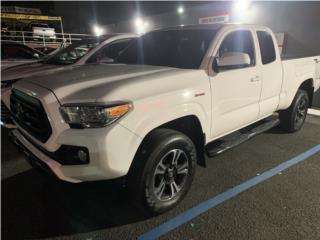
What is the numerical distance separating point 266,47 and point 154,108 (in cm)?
259

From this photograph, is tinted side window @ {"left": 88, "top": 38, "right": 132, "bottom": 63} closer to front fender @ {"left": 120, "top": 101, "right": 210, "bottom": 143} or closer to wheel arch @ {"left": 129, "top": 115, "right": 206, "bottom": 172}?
wheel arch @ {"left": 129, "top": 115, "right": 206, "bottom": 172}

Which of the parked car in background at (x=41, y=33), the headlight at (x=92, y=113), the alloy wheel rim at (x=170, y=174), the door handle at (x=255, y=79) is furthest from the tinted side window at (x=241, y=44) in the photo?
the parked car in background at (x=41, y=33)

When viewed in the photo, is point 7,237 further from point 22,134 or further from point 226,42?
point 226,42

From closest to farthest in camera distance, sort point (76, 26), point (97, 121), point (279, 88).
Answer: point (97, 121) → point (279, 88) → point (76, 26)

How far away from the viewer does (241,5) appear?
31.0ft

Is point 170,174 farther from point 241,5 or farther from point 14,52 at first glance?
point 241,5

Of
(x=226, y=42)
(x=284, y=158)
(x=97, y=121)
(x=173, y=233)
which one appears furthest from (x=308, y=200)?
(x=97, y=121)

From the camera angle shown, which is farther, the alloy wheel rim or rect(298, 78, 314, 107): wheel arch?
rect(298, 78, 314, 107): wheel arch

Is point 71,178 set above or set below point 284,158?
above

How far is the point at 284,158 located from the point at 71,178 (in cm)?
324

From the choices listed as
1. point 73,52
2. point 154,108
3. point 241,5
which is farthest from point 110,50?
point 241,5

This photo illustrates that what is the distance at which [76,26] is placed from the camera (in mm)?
28547

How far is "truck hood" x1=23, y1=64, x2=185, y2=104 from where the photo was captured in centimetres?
244

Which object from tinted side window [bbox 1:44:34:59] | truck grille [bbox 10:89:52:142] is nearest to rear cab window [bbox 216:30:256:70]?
truck grille [bbox 10:89:52:142]
